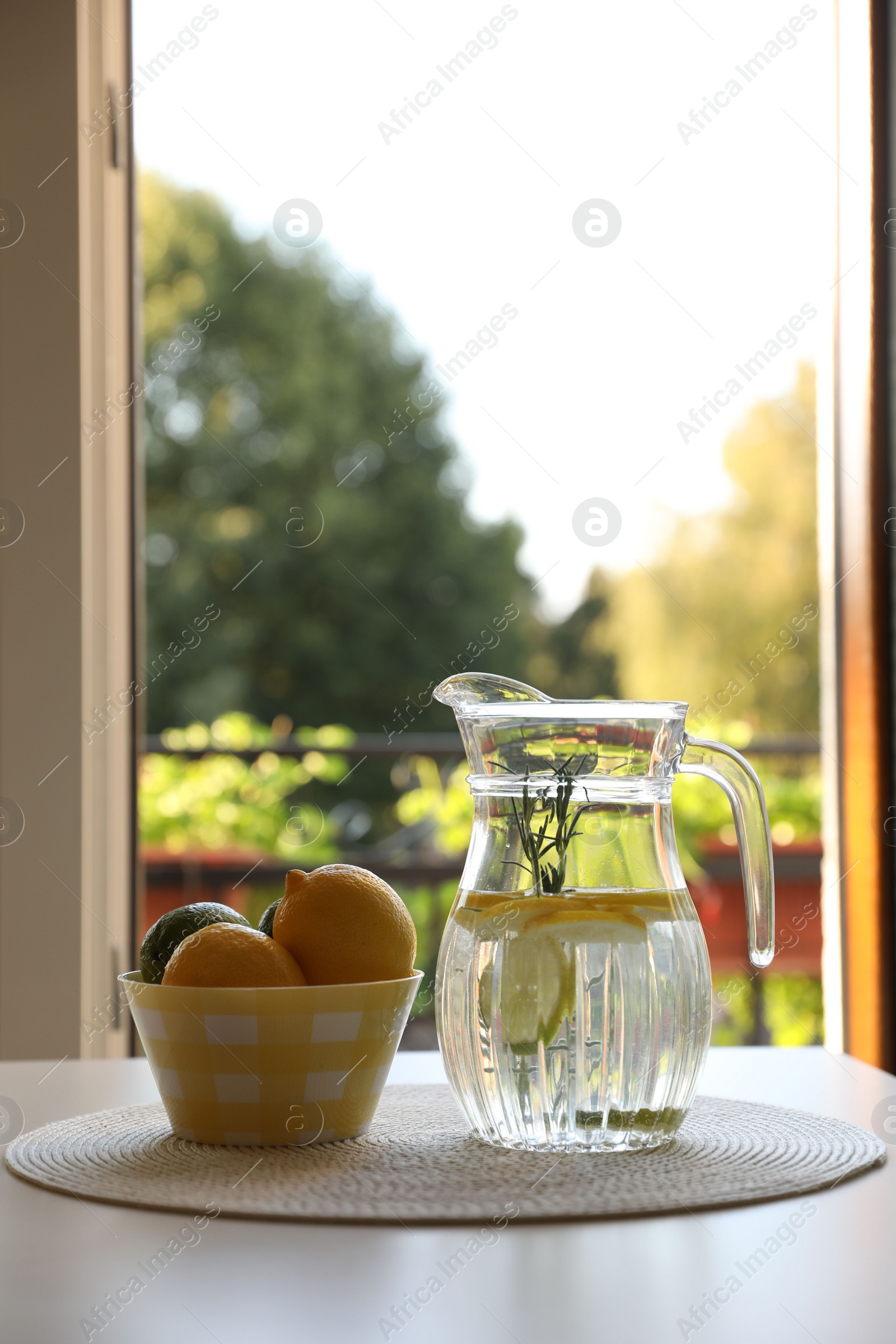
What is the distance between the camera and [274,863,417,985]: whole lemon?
0.67 meters

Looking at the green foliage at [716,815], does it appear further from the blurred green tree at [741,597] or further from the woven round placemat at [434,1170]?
the blurred green tree at [741,597]

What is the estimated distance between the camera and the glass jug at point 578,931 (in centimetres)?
61

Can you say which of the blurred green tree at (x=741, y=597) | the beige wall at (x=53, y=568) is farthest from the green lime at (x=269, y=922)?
the blurred green tree at (x=741, y=597)

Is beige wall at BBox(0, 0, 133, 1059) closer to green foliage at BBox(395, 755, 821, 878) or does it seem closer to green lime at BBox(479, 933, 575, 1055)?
green lime at BBox(479, 933, 575, 1055)

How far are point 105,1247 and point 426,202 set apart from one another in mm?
7221

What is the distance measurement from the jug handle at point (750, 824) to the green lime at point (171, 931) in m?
0.27

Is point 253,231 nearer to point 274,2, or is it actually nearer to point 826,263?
point 274,2

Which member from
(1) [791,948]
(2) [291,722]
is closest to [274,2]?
(2) [291,722]

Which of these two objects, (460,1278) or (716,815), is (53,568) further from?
(716,815)

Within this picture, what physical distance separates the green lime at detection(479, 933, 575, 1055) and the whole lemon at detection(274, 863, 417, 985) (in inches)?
3.1

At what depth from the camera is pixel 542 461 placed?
22.7 feet

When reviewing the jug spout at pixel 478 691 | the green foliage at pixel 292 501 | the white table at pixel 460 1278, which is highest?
the green foliage at pixel 292 501

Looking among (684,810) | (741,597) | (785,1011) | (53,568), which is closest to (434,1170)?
(53,568)

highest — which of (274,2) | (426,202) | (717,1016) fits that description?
(274,2)
